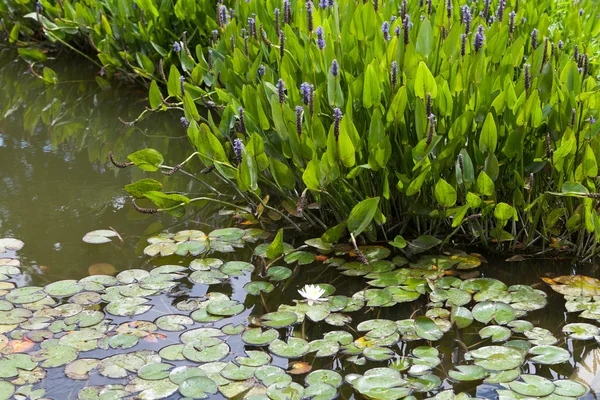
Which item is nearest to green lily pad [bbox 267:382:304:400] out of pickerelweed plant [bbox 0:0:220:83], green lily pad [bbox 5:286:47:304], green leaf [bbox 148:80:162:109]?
green lily pad [bbox 5:286:47:304]

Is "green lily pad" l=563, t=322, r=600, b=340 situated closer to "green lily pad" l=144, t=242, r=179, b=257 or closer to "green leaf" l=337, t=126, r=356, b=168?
"green leaf" l=337, t=126, r=356, b=168

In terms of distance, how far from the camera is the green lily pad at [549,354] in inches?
85.7

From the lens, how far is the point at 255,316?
2.46 metres

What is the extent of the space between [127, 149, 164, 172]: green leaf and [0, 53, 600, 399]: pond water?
0.30 m

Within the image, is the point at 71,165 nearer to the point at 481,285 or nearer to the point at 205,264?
the point at 205,264

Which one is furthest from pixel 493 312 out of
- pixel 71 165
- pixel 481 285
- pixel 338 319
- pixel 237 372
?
pixel 71 165

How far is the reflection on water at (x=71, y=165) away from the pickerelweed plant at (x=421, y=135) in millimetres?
386

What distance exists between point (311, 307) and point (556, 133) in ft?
3.48

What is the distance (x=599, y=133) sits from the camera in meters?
2.62

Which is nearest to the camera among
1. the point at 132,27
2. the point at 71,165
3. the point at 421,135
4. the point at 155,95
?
the point at 421,135

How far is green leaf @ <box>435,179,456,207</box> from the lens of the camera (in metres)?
2.54

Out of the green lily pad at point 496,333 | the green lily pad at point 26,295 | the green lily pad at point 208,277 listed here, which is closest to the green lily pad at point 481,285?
the green lily pad at point 496,333

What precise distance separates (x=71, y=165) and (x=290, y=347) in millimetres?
1953

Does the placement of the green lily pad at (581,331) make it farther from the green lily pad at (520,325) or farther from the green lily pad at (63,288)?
the green lily pad at (63,288)
